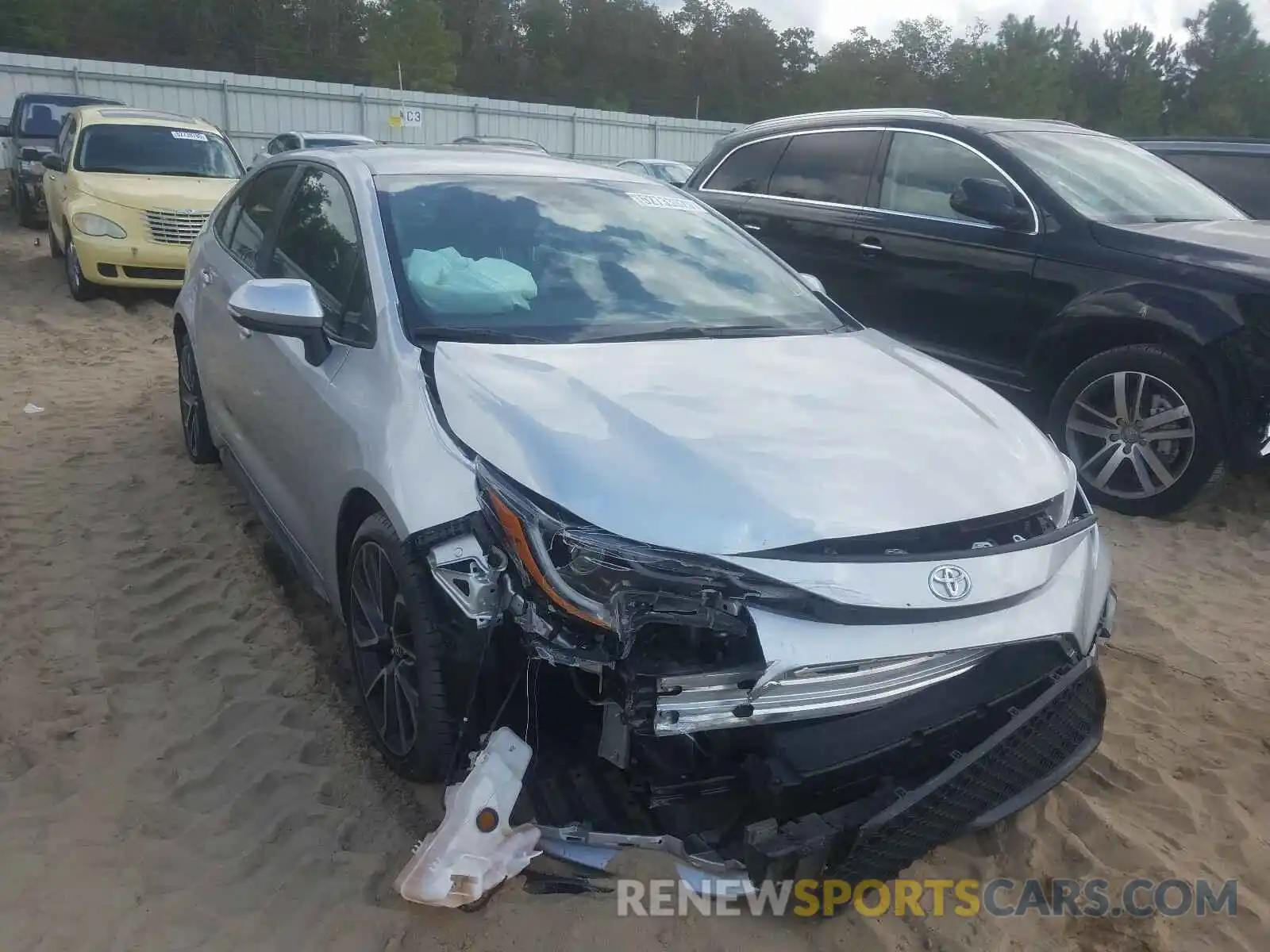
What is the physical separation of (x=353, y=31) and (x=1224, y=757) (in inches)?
2459

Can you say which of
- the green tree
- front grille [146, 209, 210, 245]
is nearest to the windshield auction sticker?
front grille [146, 209, 210, 245]

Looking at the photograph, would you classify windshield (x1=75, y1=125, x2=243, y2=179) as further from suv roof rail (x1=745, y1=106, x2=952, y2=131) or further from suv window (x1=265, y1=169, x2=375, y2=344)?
suv window (x1=265, y1=169, x2=375, y2=344)

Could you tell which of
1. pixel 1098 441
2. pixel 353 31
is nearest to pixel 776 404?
pixel 1098 441

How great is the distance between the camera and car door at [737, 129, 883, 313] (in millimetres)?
6039

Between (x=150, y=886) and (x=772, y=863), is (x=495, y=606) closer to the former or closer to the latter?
(x=772, y=863)

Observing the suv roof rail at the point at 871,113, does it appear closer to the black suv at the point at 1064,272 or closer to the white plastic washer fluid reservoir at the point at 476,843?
the black suv at the point at 1064,272

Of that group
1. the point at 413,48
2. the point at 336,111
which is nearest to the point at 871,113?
the point at 336,111

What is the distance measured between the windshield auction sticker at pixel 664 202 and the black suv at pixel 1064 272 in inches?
72.9

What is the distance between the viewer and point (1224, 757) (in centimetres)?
307

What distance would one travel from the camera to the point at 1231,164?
23.5 ft

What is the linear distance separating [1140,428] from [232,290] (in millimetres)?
4094

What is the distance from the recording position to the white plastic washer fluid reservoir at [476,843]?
7.00 feet

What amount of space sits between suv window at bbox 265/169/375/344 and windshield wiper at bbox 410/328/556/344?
18 cm

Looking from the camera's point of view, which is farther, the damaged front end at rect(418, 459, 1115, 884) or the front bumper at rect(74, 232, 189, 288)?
the front bumper at rect(74, 232, 189, 288)
